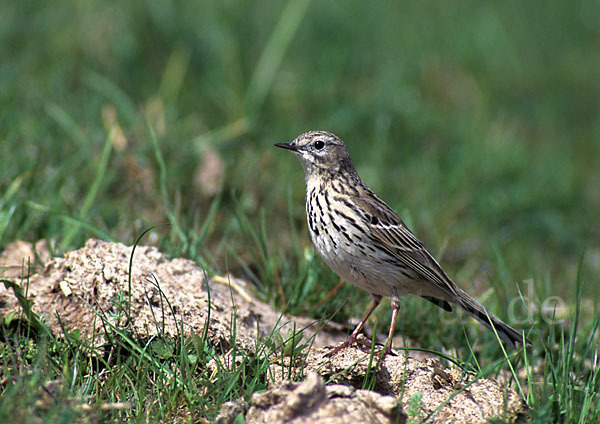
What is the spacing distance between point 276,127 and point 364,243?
3363 mm

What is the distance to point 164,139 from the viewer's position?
21.8ft

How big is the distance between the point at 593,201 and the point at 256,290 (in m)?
5.15

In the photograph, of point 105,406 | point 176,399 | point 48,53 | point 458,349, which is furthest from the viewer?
point 48,53

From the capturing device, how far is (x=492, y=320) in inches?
177

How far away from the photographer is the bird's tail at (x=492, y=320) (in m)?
4.44

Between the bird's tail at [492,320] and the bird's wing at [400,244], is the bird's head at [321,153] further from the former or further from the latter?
the bird's tail at [492,320]

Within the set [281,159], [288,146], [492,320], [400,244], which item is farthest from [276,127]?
[492,320]

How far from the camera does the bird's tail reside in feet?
14.6

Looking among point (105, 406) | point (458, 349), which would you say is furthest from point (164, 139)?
point (105, 406)

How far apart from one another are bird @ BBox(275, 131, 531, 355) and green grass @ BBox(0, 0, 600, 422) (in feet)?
0.90

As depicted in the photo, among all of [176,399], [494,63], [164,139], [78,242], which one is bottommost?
[176,399]

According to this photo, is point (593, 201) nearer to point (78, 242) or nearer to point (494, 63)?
point (494, 63)

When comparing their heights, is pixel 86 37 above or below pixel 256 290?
above

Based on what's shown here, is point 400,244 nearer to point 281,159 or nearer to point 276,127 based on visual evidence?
point 281,159
